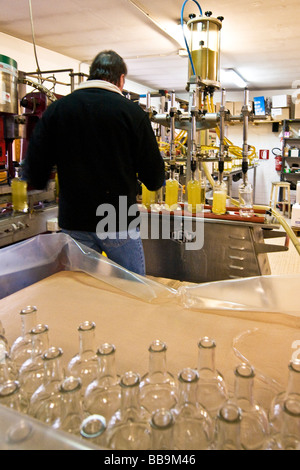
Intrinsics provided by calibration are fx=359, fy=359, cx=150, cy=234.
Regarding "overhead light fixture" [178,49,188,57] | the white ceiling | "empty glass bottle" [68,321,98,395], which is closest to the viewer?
"empty glass bottle" [68,321,98,395]

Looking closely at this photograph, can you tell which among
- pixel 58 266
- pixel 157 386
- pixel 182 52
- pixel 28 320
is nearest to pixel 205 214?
pixel 58 266

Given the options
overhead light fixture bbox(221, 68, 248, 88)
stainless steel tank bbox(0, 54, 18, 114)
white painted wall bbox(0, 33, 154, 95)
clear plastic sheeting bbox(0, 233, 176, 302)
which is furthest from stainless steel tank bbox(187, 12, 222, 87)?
overhead light fixture bbox(221, 68, 248, 88)

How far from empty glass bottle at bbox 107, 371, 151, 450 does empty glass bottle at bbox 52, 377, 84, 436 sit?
6cm

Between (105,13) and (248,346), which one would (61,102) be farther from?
(105,13)

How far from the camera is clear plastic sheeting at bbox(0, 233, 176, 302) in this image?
3.79 ft

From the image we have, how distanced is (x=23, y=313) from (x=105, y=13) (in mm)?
3453

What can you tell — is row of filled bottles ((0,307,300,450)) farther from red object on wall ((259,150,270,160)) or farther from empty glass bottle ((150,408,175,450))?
→ red object on wall ((259,150,270,160))

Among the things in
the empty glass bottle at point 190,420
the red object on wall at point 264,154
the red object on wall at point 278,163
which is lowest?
the empty glass bottle at point 190,420

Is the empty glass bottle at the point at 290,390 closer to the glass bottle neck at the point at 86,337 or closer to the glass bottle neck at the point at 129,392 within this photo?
the glass bottle neck at the point at 129,392

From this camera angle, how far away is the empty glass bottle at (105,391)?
1.86 ft

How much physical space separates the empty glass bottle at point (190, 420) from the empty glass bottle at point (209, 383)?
0.11 ft

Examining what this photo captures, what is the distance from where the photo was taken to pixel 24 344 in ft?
2.44

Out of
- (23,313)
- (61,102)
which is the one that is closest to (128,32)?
(61,102)

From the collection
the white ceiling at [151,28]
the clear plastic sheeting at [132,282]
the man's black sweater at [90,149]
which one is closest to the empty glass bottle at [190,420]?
the clear plastic sheeting at [132,282]
